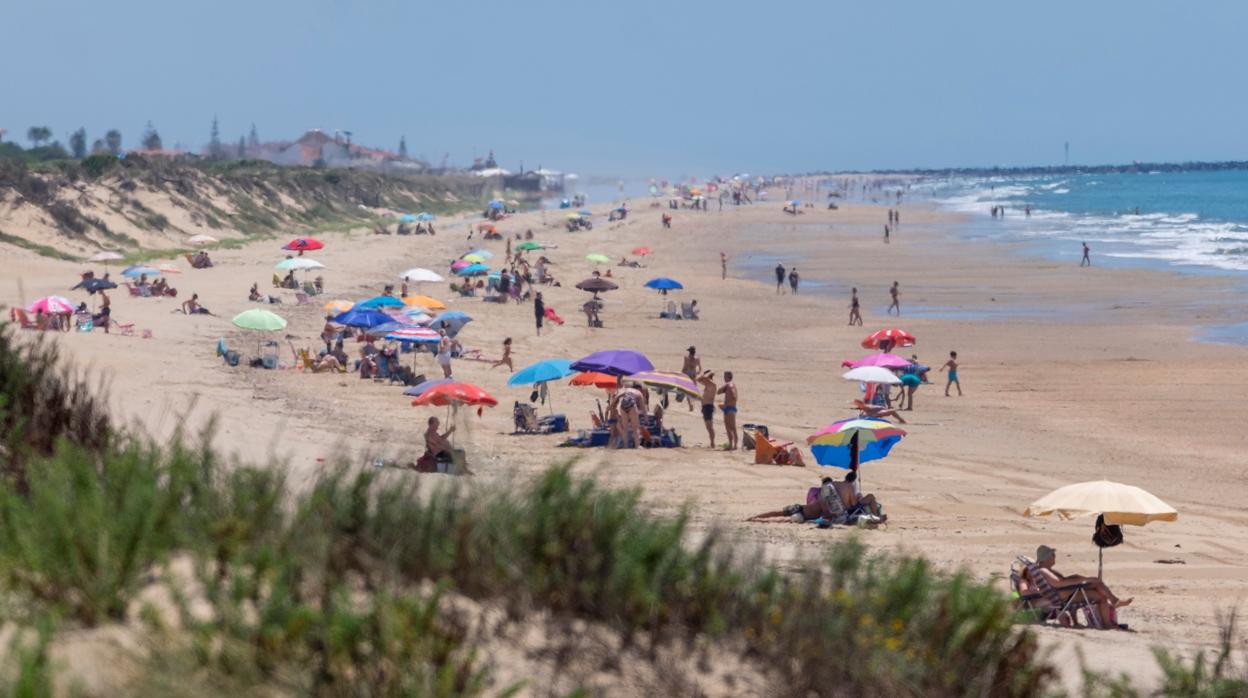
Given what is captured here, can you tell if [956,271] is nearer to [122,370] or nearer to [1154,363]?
[1154,363]

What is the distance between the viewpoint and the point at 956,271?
42844 millimetres

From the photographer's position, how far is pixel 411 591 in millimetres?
5105

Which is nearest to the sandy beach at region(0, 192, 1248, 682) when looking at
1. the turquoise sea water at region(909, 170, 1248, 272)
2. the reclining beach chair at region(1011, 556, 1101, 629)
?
the reclining beach chair at region(1011, 556, 1101, 629)

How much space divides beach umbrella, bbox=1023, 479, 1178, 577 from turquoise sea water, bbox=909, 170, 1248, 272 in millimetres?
34175

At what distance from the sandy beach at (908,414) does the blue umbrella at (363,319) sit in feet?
2.79

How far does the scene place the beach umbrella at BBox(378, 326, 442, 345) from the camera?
19828 millimetres

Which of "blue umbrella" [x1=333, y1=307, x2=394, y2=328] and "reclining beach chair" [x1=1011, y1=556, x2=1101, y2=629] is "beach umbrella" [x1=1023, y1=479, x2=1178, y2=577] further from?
"blue umbrella" [x1=333, y1=307, x2=394, y2=328]

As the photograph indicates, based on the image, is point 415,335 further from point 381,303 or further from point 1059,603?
point 1059,603

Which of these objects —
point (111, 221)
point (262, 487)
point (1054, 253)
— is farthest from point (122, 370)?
point (1054, 253)

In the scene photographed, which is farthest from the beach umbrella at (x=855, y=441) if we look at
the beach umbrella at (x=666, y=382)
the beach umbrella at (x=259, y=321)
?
the beach umbrella at (x=259, y=321)

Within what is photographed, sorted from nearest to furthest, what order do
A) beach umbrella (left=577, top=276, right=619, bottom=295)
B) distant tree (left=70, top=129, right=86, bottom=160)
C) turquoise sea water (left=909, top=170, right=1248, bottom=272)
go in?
beach umbrella (left=577, top=276, right=619, bottom=295)
turquoise sea water (left=909, top=170, right=1248, bottom=272)
distant tree (left=70, top=129, right=86, bottom=160)

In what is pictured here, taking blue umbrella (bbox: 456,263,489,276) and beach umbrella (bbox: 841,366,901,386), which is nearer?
beach umbrella (bbox: 841,366,901,386)

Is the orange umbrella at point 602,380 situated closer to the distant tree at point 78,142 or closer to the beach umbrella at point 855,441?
the beach umbrella at point 855,441

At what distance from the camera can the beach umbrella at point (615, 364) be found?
16.6 m
